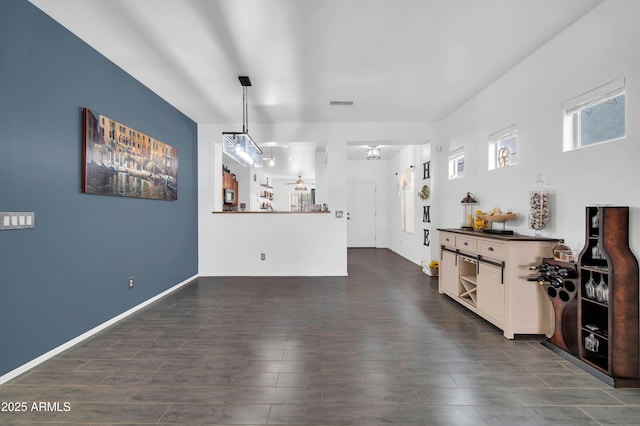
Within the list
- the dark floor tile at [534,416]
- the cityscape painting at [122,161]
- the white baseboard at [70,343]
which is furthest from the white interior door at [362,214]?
the dark floor tile at [534,416]

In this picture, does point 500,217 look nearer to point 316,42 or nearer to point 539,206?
point 539,206

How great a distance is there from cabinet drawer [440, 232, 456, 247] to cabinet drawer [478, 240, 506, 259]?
2.01 feet

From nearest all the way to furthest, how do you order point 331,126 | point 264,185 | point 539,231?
1. point 539,231
2. point 331,126
3. point 264,185

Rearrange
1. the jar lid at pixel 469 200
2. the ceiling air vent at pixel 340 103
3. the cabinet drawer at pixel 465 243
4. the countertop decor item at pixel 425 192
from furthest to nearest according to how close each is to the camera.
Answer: the countertop decor item at pixel 425 192, the ceiling air vent at pixel 340 103, the jar lid at pixel 469 200, the cabinet drawer at pixel 465 243

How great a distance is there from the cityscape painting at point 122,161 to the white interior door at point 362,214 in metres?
5.82

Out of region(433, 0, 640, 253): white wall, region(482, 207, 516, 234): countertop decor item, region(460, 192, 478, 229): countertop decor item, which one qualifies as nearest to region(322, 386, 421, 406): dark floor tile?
region(433, 0, 640, 253): white wall

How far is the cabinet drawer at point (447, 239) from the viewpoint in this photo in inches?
149

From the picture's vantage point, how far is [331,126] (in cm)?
526

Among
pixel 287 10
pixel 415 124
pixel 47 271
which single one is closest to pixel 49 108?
pixel 47 271

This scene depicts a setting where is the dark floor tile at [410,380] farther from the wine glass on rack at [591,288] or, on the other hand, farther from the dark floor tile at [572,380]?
the wine glass on rack at [591,288]

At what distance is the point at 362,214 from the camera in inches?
358

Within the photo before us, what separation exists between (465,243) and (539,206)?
0.92 meters

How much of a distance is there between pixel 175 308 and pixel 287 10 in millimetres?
3404

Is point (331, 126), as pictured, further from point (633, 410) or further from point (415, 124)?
point (633, 410)
